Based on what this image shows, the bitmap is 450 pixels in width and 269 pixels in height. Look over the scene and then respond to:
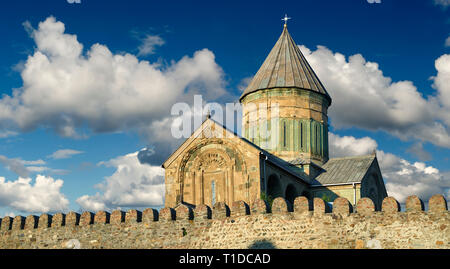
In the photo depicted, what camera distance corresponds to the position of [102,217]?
57.7ft

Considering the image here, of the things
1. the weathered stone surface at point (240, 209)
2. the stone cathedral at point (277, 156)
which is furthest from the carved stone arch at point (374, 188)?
the weathered stone surface at point (240, 209)

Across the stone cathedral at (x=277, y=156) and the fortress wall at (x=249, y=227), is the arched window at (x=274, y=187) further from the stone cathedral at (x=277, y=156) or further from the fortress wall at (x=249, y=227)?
the fortress wall at (x=249, y=227)

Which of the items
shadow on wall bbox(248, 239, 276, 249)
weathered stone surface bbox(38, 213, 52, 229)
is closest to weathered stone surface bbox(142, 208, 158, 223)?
shadow on wall bbox(248, 239, 276, 249)

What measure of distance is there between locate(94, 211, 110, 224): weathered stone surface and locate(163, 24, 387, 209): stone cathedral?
495 cm

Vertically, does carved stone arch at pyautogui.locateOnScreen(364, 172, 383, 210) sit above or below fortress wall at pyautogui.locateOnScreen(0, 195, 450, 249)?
above

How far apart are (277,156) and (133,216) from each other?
12.0m

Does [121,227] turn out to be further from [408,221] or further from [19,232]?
[408,221]

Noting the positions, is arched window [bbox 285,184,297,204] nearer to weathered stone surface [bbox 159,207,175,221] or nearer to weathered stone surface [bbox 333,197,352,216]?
weathered stone surface [bbox 159,207,175,221]

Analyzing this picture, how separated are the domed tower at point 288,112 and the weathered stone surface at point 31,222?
12.6 m

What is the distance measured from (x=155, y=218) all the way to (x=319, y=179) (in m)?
12.1

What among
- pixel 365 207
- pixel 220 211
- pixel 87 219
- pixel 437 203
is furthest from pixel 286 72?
pixel 437 203

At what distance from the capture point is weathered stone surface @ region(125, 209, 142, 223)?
56.0 feet
